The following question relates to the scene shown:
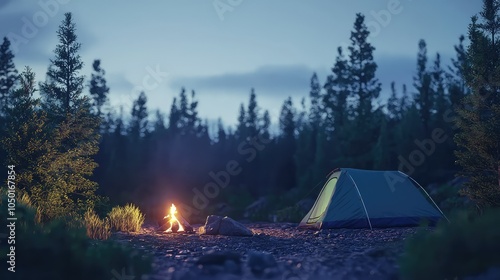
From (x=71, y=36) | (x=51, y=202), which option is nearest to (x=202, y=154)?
(x=71, y=36)

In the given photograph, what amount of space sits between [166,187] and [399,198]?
3961cm

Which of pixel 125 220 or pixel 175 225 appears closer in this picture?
pixel 125 220

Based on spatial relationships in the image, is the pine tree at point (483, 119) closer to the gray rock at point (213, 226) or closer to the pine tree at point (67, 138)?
the gray rock at point (213, 226)

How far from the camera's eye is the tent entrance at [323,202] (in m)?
17.3

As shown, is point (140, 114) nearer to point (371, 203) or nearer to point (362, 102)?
point (362, 102)

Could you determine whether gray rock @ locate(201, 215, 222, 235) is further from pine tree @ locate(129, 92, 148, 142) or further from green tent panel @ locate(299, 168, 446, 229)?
pine tree @ locate(129, 92, 148, 142)

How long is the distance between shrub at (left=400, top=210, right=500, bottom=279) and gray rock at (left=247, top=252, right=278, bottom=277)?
2027 millimetres

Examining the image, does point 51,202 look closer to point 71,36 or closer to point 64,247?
point 71,36

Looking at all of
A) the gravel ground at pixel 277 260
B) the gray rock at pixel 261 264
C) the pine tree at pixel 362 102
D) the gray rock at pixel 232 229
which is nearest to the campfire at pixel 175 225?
the gray rock at pixel 232 229

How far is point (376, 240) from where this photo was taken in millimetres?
12461

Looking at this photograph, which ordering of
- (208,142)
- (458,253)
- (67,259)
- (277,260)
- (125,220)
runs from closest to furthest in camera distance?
1. (458,253)
2. (67,259)
3. (277,260)
4. (125,220)
5. (208,142)

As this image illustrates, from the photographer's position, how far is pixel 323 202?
17.9 m

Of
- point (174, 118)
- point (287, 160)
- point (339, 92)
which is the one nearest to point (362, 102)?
point (339, 92)

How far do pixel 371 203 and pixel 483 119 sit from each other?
434 cm
